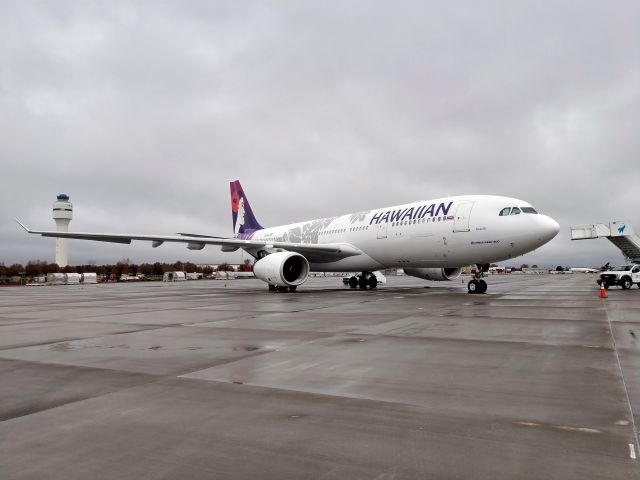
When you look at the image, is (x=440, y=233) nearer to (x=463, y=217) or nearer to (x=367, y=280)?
(x=463, y=217)

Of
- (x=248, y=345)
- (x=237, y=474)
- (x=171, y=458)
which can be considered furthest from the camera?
(x=248, y=345)

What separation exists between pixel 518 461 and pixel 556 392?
1.62m

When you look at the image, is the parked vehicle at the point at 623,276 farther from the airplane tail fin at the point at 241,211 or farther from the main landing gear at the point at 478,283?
the airplane tail fin at the point at 241,211

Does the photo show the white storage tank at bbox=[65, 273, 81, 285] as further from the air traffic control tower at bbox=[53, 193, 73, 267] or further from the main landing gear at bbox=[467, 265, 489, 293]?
the air traffic control tower at bbox=[53, 193, 73, 267]

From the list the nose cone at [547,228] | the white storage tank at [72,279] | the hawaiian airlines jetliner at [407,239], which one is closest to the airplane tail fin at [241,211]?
the hawaiian airlines jetliner at [407,239]

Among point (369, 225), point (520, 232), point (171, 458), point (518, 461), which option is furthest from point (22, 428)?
point (369, 225)

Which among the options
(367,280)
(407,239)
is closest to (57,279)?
(367,280)

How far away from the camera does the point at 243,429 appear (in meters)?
3.01

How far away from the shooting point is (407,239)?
19031 millimetres

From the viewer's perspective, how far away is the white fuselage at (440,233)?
51.5 ft

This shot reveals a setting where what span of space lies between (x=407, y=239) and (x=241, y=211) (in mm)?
16937

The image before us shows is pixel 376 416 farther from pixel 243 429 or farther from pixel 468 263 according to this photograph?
pixel 468 263

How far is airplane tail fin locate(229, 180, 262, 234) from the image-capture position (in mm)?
32594

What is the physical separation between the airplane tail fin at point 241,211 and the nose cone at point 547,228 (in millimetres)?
21023
